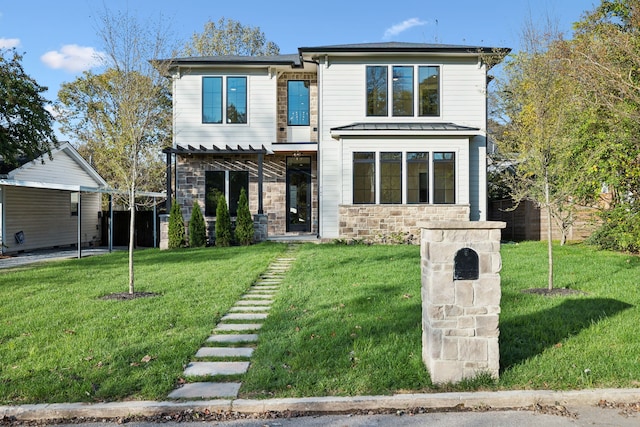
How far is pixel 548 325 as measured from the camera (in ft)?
16.9

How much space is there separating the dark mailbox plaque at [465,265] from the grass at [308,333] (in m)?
0.85

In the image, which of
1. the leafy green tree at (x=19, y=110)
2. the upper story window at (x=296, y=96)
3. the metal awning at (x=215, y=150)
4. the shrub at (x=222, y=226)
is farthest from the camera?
the upper story window at (x=296, y=96)

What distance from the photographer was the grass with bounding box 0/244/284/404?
150 inches

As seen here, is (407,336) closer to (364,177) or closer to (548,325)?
(548,325)

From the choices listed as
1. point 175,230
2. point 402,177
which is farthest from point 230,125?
point 402,177

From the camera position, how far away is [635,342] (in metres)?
4.59

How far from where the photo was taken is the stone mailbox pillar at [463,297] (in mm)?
3773

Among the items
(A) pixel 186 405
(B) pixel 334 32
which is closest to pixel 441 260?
(A) pixel 186 405

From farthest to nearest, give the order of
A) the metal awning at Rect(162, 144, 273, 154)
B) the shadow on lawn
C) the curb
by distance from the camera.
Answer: the metal awning at Rect(162, 144, 273, 154), the shadow on lawn, the curb

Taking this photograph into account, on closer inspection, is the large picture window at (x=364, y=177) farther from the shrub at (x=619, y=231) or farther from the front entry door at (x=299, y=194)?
the shrub at (x=619, y=231)

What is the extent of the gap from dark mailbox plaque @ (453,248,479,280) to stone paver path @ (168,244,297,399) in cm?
202

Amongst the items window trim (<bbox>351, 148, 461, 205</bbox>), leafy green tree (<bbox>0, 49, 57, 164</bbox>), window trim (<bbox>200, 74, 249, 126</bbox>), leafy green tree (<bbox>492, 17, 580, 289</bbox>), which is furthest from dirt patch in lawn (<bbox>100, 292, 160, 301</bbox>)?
window trim (<bbox>200, 74, 249, 126</bbox>)

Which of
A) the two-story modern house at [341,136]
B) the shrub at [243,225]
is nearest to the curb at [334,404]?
the two-story modern house at [341,136]

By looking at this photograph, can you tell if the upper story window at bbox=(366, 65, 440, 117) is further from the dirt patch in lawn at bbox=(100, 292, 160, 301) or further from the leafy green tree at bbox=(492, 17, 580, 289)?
the dirt patch in lawn at bbox=(100, 292, 160, 301)
